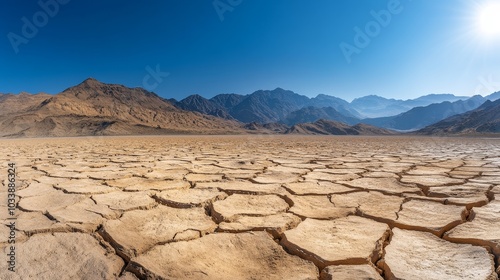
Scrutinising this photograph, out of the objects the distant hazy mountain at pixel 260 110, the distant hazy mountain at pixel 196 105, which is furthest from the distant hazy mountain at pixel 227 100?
the distant hazy mountain at pixel 196 105

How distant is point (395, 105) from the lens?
19150 cm

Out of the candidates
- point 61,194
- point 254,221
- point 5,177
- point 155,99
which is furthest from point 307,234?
point 155,99

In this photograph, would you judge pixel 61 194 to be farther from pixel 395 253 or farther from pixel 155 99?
pixel 155 99

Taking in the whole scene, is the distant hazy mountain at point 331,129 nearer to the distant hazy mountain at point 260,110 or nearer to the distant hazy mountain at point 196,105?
the distant hazy mountain at point 196,105

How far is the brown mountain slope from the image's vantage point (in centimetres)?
2822

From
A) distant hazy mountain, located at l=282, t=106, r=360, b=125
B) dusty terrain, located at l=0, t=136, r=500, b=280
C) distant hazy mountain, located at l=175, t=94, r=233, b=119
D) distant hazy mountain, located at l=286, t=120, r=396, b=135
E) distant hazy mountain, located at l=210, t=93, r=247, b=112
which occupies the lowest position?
dusty terrain, located at l=0, t=136, r=500, b=280

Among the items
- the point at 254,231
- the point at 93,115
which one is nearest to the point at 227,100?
the point at 93,115

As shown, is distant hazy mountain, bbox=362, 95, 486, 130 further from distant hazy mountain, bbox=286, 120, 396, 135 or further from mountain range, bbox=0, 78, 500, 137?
distant hazy mountain, bbox=286, 120, 396, 135

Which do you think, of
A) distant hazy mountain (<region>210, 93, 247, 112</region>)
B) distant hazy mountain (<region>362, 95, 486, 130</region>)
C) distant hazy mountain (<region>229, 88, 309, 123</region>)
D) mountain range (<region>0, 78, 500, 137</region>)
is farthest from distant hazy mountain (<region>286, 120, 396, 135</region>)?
distant hazy mountain (<region>210, 93, 247, 112</region>)

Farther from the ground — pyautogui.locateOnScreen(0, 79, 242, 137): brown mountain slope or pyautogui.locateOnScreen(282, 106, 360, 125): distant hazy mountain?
pyautogui.locateOnScreen(282, 106, 360, 125): distant hazy mountain

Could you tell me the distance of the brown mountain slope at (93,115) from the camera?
28.2 m

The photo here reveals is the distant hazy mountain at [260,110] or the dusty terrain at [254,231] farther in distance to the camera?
the distant hazy mountain at [260,110]

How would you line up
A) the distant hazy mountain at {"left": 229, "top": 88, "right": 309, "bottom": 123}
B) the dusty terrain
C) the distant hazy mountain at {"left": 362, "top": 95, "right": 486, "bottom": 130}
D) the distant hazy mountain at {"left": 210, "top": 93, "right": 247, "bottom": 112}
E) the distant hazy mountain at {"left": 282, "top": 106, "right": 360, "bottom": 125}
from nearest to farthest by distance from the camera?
the dusty terrain
the distant hazy mountain at {"left": 362, "top": 95, "right": 486, "bottom": 130}
the distant hazy mountain at {"left": 282, "top": 106, "right": 360, "bottom": 125}
the distant hazy mountain at {"left": 229, "top": 88, "right": 309, "bottom": 123}
the distant hazy mountain at {"left": 210, "top": 93, "right": 247, "bottom": 112}

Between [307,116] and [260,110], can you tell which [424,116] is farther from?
[260,110]
